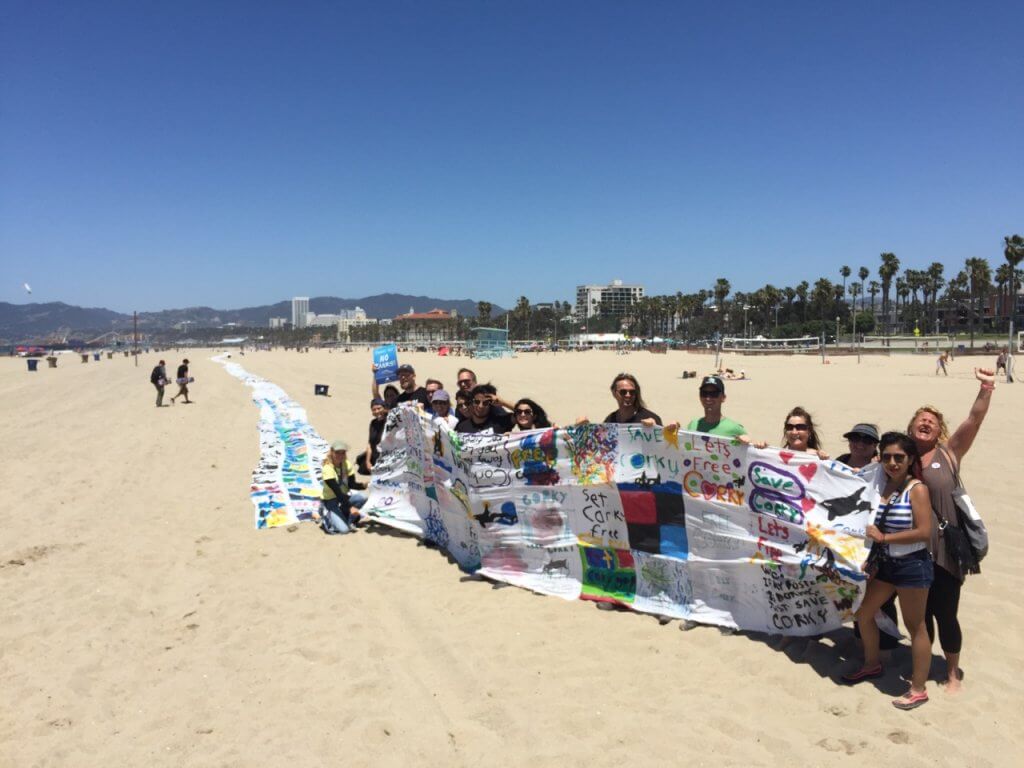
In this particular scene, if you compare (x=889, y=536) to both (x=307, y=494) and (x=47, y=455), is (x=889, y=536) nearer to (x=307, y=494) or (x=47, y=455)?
(x=307, y=494)

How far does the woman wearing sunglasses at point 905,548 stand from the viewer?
11.6 feet

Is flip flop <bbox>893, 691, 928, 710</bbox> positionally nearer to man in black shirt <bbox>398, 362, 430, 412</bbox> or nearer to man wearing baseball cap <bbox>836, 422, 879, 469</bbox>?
Result: man wearing baseball cap <bbox>836, 422, 879, 469</bbox>

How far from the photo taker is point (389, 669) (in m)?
4.39

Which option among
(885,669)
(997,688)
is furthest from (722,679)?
(997,688)

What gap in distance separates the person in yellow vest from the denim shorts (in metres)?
5.67

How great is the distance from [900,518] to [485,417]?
151 inches

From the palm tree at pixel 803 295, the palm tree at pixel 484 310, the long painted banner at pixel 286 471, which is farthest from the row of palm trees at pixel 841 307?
the long painted banner at pixel 286 471

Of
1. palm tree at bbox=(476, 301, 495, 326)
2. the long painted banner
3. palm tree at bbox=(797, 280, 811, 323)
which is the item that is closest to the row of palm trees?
palm tree at bbox=(797, 280, 811, 323)

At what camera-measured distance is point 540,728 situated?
3.68m

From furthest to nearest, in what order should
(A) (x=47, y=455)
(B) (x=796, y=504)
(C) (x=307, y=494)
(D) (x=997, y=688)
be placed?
(A) (x=47, y=455) → (C) (x=307, y=494) → (B) (x=796, y=504) → (D) (x=997, y=688)

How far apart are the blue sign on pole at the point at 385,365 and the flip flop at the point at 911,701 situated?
8.24m

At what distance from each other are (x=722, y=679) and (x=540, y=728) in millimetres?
1273

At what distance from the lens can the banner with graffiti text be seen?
13.4ft

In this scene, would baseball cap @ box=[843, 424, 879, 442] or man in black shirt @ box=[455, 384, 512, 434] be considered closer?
baseball cap @ box=[843, 424, 879, 442]
